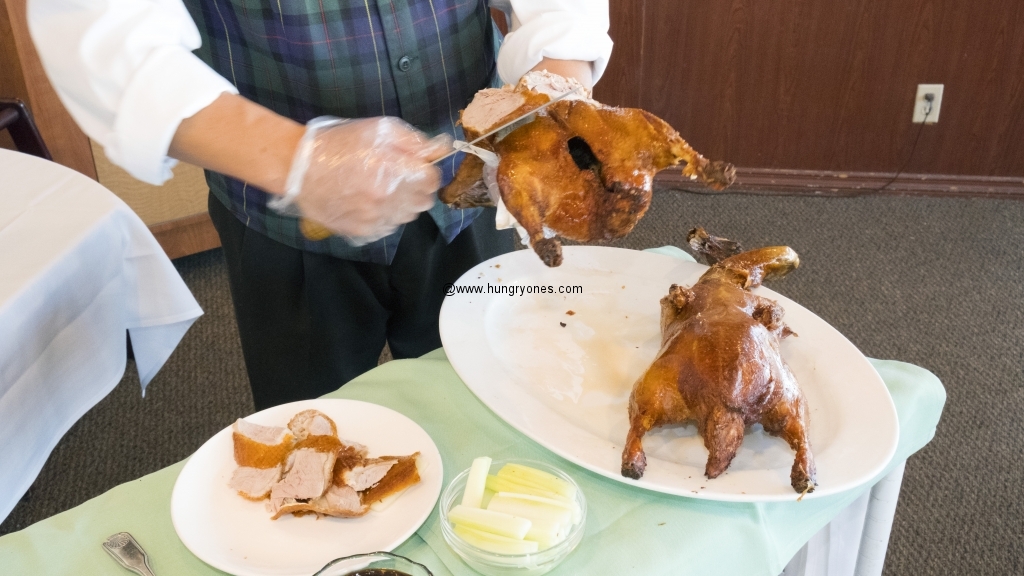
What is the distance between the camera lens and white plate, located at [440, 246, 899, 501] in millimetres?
809

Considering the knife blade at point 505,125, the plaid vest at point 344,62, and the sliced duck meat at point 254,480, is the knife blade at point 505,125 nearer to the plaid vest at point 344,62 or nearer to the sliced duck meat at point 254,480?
the plaid vest at point 344,62

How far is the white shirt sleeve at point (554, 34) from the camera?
1064mm

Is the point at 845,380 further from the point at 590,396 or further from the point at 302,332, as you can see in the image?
the point at 302,332

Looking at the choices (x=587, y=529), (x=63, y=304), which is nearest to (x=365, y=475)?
(x=587, y=529)

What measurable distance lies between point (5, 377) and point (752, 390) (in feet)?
3.34

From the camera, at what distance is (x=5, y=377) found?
1.13m

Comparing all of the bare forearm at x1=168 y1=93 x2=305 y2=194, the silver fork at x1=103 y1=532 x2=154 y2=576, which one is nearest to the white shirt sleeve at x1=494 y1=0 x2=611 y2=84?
the bare forearm at x1=168 y1=93 x2=305 y2=194

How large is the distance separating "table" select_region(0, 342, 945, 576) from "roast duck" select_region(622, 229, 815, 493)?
0.16 ft

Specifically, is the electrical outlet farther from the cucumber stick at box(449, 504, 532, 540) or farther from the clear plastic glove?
the cucumber stick at box(449, 504, 532, 540)

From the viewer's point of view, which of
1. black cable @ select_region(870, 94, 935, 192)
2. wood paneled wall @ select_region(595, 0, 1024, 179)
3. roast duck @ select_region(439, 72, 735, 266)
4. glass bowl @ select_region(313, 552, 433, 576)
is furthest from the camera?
black cable @ select_region(870, 94, 935, 192)

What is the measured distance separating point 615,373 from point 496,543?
1.09 ft

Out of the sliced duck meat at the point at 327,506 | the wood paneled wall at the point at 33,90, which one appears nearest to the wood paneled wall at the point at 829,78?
the wood paneled wall at the point at 33,90

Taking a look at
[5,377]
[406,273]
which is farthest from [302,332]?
[5,377]

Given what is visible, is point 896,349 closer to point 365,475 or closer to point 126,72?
point 365,475
